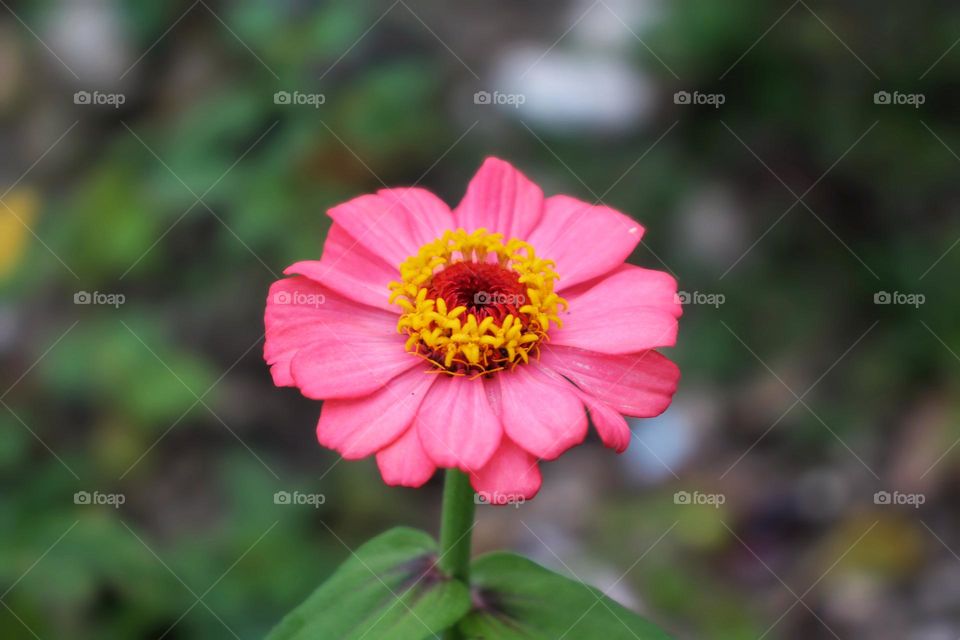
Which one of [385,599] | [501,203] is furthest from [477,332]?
[385,599]

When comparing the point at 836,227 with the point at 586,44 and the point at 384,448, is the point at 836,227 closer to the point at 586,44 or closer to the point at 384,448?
the point at 586,44

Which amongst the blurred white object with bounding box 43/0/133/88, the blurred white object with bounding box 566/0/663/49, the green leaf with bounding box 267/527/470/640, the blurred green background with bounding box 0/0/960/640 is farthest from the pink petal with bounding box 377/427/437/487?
the blurred white object with bounding box 43/0/133/88

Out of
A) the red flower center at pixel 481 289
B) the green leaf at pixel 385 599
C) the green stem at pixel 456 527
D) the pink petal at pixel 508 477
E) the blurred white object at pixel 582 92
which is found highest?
the blurred white object at pixel 582 92

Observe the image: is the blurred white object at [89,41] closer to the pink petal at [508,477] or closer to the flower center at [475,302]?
the flower center at [475,302]

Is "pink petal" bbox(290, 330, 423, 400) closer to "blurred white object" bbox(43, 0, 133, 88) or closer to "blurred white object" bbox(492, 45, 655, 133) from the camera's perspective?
"blurred white object" bbox(492, 45, 655, 133)

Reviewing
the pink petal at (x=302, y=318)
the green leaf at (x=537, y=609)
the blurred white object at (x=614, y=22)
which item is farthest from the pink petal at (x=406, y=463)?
the blurred white object at (x=614, y=22)

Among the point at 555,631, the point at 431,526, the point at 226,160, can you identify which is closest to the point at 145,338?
the point at 226,160
